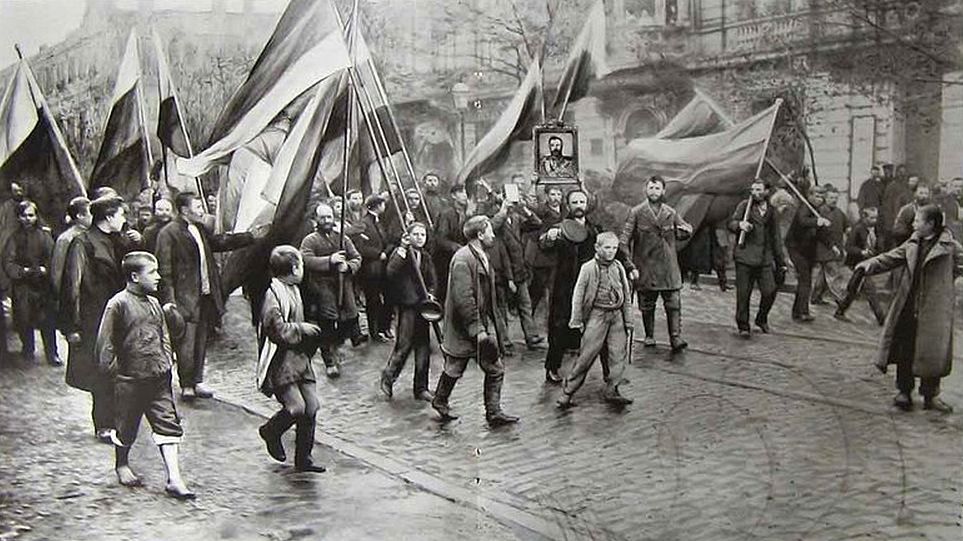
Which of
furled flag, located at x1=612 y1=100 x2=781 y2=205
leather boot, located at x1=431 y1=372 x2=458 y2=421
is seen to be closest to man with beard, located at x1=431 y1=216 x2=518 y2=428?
leather boot, located at x1=431 y1=372 x2=458 y2=421

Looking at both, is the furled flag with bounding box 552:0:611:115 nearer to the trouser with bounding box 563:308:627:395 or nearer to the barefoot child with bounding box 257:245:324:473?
the trouser with bounding box 563:308:627:395

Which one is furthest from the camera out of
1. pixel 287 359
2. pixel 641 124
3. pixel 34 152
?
pixel 34 152

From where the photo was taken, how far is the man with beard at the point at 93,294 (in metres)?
3.98

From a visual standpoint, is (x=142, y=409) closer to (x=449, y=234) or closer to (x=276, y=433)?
(x=276, y=433)

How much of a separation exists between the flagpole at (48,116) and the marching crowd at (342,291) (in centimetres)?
10

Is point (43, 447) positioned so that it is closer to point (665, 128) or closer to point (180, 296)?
point (180, 296)

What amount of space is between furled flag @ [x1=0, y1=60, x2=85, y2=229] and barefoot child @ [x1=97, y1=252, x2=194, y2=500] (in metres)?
0.51

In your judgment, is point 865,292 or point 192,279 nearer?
point 865,292

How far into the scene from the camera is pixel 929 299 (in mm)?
3453

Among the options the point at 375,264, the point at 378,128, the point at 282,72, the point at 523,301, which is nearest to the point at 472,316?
the point at 523,301

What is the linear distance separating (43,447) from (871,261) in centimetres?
349

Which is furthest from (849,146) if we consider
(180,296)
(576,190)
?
(180,296)

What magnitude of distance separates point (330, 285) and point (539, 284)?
0.90 metres

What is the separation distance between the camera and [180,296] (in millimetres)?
3998
